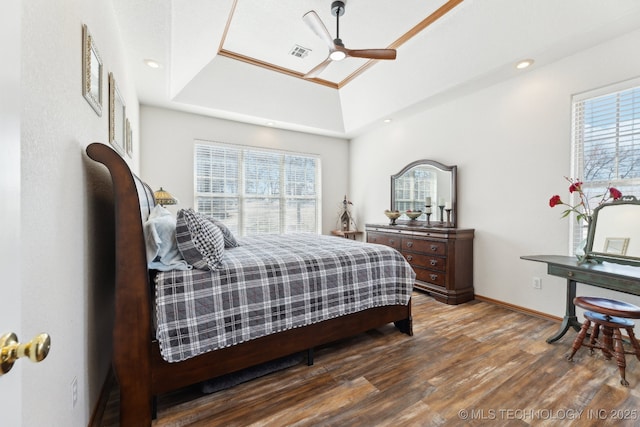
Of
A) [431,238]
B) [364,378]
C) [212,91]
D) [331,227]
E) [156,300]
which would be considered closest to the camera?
[156,300]

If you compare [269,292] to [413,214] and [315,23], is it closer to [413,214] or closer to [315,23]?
[315,23]

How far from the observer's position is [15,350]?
49 centimetres

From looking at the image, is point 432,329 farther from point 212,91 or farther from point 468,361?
point 212,91

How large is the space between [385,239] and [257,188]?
2.40m

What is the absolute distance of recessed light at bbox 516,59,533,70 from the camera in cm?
289

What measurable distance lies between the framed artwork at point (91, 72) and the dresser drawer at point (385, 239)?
142 inches

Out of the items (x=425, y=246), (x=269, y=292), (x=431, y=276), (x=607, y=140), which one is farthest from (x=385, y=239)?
(x=269, y=292)

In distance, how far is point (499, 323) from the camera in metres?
2.84

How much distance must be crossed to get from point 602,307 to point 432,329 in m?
1.25

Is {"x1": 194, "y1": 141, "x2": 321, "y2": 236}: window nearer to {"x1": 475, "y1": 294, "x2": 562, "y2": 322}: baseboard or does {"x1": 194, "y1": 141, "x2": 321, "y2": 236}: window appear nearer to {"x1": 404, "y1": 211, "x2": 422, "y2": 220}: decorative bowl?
{"x1": 404, "y1": 211, "x2": 422, "y2": 220}: decorative bowl

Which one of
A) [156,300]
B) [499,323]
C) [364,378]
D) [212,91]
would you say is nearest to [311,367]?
[364,378]

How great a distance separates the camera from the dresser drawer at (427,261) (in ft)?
11.5

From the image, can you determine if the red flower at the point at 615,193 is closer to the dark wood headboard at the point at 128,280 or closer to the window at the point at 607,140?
the window at the point at 607,140

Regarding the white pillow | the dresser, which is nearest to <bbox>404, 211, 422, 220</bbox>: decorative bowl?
the dresser
